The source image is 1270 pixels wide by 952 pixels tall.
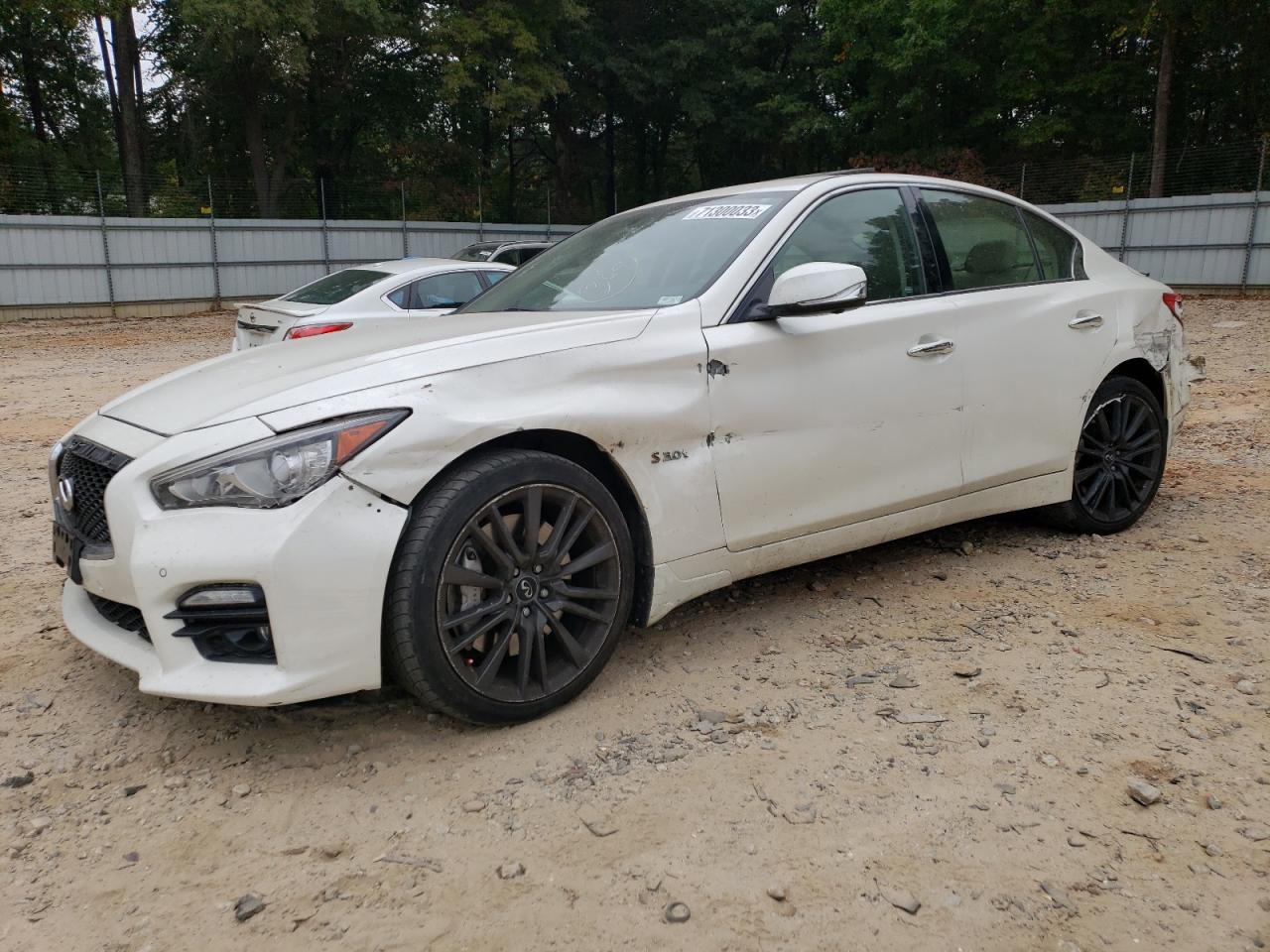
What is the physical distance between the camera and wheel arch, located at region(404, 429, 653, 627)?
290 centimetres

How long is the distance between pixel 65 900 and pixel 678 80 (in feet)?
109

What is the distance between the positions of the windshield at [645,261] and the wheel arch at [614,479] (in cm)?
59

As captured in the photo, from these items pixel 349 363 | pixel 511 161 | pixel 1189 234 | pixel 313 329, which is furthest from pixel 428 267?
pixel 511 161

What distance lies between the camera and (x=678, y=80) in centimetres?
3216

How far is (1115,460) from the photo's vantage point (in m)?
4.48

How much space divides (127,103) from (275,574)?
97.3 ft

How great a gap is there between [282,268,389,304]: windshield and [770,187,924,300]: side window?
628 centimetres

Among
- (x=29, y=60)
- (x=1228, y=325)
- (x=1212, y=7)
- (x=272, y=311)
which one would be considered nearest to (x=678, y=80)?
(x=1212, y=7)

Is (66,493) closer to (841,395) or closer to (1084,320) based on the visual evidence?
(841,395)

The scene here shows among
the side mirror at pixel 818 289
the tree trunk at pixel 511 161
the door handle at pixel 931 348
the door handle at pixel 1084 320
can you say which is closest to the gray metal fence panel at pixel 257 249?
the tree trunk at pixel 511 161

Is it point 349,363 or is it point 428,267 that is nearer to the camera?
point 349,363

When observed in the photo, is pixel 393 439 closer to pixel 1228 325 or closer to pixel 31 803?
pixel 31 803

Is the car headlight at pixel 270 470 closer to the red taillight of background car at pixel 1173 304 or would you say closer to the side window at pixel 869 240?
the side window at pixel 869 240

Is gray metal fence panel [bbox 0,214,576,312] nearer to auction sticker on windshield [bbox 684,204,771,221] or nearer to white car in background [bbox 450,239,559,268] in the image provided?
white car in background [bbox 450,239,559,268]
